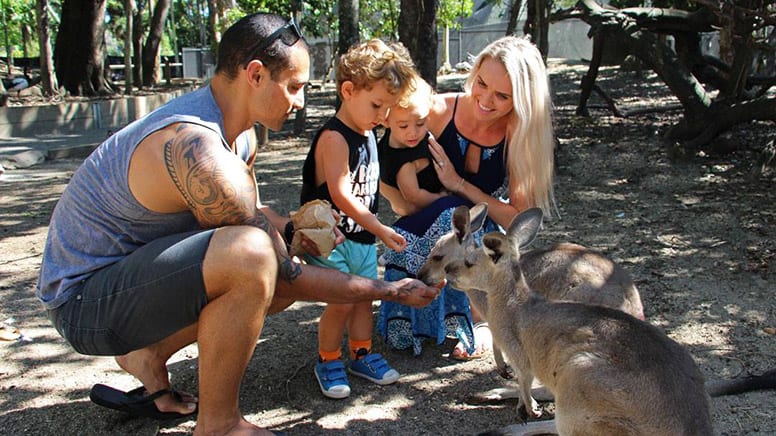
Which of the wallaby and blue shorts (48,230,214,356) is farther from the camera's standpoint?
the wallaby

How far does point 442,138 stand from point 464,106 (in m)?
0.16

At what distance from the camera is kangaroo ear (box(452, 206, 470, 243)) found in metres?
2.36

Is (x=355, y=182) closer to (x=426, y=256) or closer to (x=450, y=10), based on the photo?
(x=426, y=256)

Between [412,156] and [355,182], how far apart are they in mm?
346

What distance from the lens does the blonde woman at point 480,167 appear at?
275cm

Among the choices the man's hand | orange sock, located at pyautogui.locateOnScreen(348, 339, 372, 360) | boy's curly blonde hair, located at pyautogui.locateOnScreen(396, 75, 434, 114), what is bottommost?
orange sock, located at pyautogui.locateOnScreen(348, 339, 372, 360)

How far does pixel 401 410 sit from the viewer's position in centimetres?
242

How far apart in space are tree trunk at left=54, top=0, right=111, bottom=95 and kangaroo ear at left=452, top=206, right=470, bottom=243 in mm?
11311

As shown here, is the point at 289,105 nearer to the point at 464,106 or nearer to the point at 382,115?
the point at 382,115

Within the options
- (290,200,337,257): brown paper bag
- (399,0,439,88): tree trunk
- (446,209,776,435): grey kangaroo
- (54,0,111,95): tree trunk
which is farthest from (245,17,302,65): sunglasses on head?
(54,0,111,95): tree trunk

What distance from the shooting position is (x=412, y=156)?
285 cm

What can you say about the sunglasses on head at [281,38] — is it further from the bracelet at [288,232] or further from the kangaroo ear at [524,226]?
the kangaroo ear at [524,226]

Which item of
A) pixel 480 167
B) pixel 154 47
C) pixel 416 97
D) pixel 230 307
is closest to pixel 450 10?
pixel 154 47

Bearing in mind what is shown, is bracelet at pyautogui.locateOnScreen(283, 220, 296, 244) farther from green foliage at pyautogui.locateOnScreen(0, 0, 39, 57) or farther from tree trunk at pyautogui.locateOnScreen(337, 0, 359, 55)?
green foliage at pyautogui.locateOnScreen(0, 0, 39, 57)
